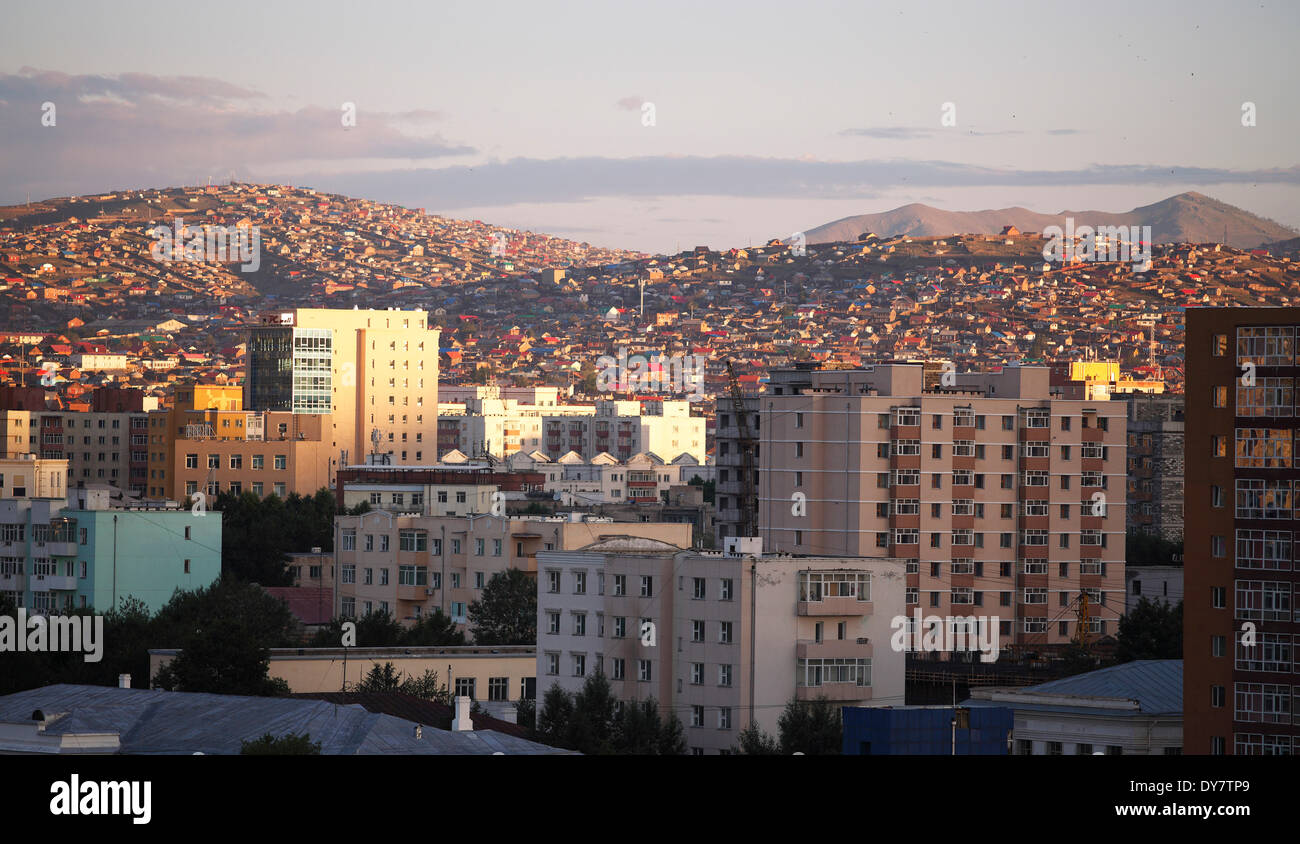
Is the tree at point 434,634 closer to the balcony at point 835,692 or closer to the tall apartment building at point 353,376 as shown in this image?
the balcony at point 835,692

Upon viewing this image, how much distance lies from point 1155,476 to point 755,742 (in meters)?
66.5

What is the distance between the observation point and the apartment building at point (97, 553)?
206 ft

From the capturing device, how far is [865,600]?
40.0m

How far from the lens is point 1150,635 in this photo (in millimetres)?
52438

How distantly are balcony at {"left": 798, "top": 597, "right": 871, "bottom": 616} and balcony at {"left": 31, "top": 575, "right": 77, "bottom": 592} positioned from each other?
32116 mm

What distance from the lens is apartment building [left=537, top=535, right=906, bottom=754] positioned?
38.2m

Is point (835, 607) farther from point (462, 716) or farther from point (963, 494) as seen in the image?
point (963, 494)

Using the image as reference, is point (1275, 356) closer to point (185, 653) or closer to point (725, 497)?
point (185, 653)

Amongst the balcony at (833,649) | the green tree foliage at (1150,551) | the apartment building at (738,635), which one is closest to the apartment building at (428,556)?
the apartment building at (738,635)

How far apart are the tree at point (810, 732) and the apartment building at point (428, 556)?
66.9 feet

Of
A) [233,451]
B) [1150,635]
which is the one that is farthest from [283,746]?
[233,451]

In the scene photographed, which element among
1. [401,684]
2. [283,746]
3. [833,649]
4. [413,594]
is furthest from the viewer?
[413,594]
